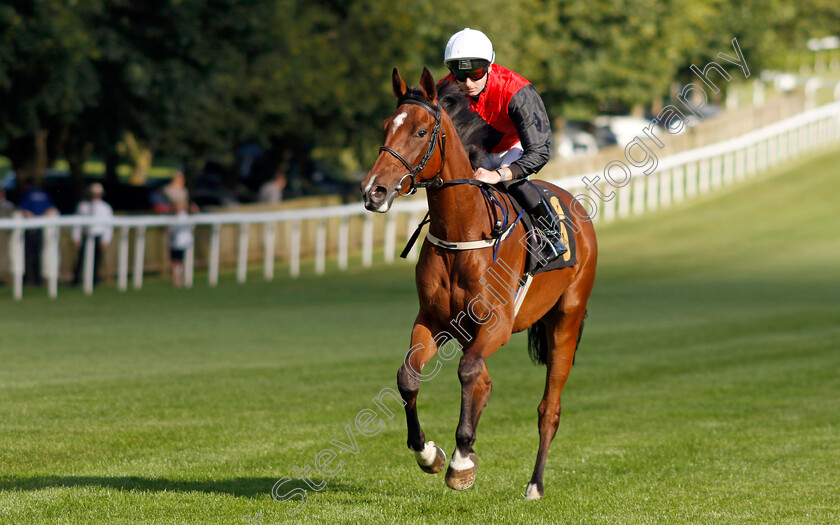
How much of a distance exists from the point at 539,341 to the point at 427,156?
93.6 inches

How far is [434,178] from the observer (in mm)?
6535

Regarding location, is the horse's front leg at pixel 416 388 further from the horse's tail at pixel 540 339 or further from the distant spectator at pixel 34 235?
the distant spectator at pixel 34 235

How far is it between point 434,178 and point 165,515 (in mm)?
2359

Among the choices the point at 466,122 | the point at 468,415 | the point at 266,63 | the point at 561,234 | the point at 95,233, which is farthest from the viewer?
the point at 266,63

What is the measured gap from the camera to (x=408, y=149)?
6273 millimetres

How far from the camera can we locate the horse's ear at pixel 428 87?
6312 millimetres

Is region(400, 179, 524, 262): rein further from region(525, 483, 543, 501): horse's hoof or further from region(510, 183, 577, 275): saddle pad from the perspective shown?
region(525, 483, 543, 501): horse's hoof

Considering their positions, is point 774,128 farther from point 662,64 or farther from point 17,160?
point 17,160

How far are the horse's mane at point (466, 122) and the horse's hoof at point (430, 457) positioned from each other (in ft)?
5.81

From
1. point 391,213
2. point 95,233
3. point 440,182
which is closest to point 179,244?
point 95,233

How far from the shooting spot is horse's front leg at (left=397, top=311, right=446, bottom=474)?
6.61 m

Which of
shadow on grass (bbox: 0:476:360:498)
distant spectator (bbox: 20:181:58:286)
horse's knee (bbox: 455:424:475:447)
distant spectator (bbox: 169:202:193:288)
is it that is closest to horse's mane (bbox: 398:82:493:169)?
horse's knee (bbox: 455:424:475:447)

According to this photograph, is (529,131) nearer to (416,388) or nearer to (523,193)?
(523,193)

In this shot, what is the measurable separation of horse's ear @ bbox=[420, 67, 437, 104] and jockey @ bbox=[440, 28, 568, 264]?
508mm
